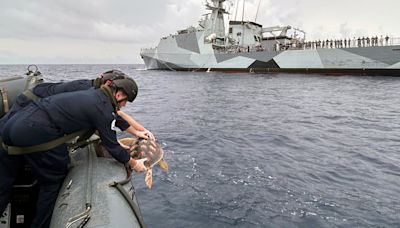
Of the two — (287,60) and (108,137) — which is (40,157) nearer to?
(108,137)

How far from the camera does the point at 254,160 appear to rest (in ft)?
25.3

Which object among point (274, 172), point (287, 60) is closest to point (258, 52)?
point (287, 60)

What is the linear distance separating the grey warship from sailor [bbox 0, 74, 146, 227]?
4040cm

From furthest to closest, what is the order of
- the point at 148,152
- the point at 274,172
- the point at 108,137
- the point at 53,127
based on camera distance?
1. the point at 274,172
2. the point at 148,152
3. the point at 108,137
4. the point at 53,127

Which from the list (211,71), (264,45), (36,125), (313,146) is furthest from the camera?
(211,71)

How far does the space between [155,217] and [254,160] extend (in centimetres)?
362

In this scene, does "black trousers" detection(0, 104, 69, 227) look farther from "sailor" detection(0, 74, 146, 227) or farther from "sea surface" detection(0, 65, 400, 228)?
"sea surface" detection(0, 65, 400, 228)

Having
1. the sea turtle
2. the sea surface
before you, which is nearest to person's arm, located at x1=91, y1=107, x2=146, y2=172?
the sea turtle

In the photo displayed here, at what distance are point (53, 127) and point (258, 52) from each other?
146 ft

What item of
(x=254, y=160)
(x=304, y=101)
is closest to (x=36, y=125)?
(x=254, y=160)

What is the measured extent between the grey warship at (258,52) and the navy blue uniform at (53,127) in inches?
1596

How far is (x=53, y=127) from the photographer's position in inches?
117

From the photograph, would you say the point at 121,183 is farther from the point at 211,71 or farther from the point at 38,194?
the point at 211,71

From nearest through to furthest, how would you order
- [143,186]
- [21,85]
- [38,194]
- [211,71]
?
[38,194] < [21,85] < [143,186] < [211,71]
